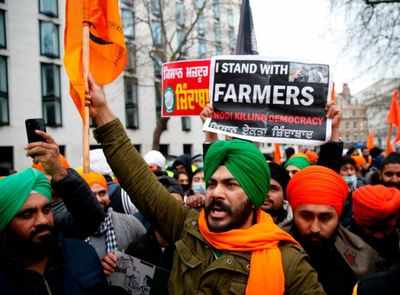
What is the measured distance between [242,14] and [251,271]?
10.1 feet

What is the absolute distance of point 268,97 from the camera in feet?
11.8

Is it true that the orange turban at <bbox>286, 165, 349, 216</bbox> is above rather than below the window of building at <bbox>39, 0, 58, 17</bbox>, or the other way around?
below

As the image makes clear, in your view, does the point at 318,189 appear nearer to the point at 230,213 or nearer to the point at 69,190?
the point at 230,213

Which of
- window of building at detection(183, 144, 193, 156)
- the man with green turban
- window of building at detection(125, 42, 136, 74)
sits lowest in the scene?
window of building at detection(183, 144, 193, 156)

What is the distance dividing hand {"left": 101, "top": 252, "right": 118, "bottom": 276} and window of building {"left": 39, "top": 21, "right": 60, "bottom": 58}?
73.4ft

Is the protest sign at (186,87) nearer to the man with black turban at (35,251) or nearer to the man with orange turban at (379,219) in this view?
the man with orange turban at (379,219)

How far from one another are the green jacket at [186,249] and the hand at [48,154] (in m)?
0.36

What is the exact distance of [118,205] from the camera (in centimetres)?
432

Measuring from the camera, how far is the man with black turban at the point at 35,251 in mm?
2053

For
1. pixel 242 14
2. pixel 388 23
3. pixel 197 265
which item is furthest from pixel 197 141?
pixel 197 265

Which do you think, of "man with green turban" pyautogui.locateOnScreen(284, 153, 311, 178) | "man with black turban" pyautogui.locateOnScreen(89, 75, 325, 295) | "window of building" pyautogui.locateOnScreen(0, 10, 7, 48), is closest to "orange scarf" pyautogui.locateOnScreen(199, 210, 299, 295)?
"man with black turban" pyautogui.locateOnScreen(89, 75, 325, 295)

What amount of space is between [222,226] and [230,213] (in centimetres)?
8

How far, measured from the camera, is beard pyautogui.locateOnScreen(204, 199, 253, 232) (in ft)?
6.91

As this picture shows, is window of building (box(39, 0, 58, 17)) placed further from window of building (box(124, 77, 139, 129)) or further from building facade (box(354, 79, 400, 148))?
building facade (box(354, 79, 400, 148))
